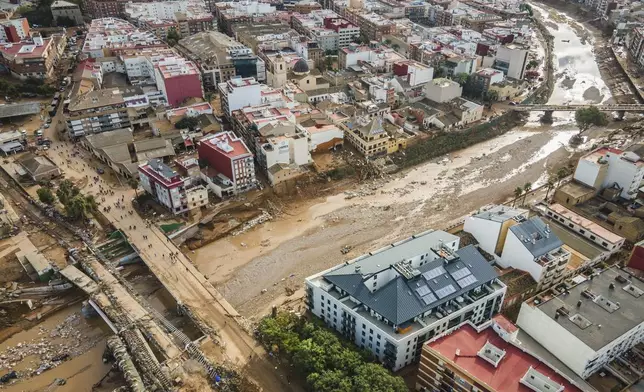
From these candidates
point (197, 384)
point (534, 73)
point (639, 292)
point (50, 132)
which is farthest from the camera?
point (534, 73)

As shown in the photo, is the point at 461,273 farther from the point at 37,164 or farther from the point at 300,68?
the point at 300,68

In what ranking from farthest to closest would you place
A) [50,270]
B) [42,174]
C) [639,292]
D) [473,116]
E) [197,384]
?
[473,116] → [42,174] → [50,270] → [639,292] → [197,384]

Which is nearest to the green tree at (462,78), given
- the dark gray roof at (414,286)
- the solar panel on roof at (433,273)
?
the dark gray roof at (414,286)

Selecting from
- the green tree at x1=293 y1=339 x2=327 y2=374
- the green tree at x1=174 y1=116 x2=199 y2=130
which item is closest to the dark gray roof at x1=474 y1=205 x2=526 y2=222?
the green tree at x1=293 y1=339 x2=327 y2=374

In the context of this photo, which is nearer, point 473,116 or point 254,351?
point 254,351

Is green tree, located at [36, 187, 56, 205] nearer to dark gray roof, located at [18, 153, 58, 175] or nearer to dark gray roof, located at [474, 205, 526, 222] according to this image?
dark gray roof, located at [18, 153, 58, 175]

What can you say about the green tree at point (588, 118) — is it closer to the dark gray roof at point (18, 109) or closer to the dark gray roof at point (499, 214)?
the dark gray roof at point (499, 214)

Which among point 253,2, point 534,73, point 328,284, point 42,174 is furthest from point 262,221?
point 253,2

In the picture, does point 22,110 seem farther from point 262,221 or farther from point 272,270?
point 272,270
